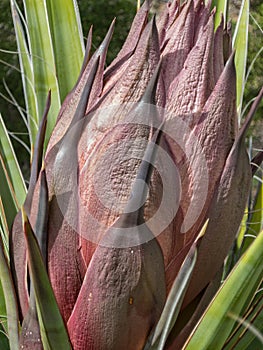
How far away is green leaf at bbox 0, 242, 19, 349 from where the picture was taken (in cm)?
68

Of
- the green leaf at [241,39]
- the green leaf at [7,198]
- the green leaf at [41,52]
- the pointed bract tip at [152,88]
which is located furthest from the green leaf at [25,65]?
the pointed bract tip at [152,88]

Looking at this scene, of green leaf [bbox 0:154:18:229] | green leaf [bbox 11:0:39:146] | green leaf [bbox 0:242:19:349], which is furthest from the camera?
green leaf [bbox 11:0:39:146]

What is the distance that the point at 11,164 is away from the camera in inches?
37.7

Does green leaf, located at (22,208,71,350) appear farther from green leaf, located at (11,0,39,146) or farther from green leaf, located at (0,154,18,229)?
green leaf, located at (11,0,39,146)

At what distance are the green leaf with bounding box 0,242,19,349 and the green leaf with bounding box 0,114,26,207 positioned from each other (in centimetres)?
25

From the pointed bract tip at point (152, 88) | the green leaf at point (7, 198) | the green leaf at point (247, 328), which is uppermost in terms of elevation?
the pointed bract tip at point (152, 88)

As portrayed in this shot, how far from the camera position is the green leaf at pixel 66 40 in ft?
3.21

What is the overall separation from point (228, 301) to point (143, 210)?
0.13 m

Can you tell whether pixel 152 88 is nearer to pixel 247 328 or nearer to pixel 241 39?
pixel 247 328

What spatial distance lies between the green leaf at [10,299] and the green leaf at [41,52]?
34cm

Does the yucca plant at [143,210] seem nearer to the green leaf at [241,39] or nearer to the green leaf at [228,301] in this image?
the green leaf at [228,301]

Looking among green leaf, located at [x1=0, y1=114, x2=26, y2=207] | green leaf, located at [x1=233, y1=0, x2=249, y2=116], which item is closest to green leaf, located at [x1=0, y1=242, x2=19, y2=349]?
green leaf, located at [x1=0, y1=114, x2=26, y2=207]

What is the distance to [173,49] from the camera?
0.69 m

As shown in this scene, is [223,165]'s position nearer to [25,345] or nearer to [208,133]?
[208,133]
